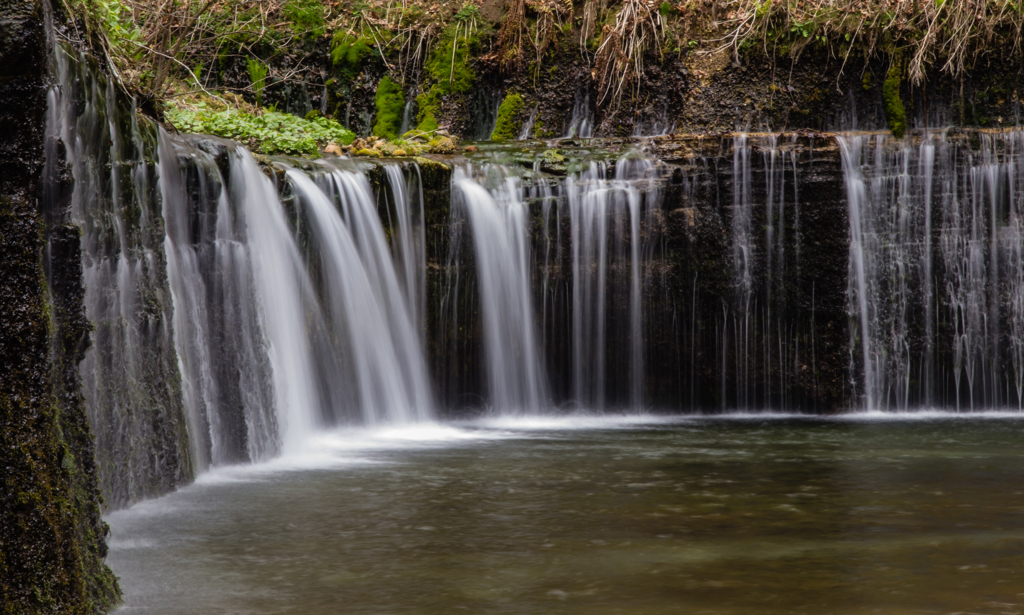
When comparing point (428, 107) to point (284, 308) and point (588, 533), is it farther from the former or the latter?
point (588, 533)

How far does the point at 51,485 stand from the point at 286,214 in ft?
19.9

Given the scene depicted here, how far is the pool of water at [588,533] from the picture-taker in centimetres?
394

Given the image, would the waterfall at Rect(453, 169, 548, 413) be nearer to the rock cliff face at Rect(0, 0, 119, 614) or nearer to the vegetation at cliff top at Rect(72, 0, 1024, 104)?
the vegetation at cliff top at Rect(72, 0, 1024, 104)

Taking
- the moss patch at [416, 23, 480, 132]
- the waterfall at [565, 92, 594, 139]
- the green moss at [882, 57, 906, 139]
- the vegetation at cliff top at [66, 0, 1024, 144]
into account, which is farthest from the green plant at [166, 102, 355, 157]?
the green moss at [882, 57, 906, 139]

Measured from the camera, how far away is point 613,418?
1115 cm

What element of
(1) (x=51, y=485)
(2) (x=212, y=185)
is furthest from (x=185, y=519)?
(2) (x=212, y=185)

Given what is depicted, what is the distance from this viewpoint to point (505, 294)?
36.3 feet

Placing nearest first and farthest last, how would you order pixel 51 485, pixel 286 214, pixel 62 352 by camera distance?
pixel 51 485, pixel 62 352, pixel 286 214

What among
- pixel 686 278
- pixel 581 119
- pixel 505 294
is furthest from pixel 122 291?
pixel 581 119

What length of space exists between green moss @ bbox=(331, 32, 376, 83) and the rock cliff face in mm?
11414

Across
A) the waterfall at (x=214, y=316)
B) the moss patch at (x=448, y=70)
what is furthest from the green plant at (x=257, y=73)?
the waterfall at (x=214, y=316)

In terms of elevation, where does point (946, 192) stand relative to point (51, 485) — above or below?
above

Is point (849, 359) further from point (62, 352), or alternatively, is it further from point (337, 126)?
point (62, 352)

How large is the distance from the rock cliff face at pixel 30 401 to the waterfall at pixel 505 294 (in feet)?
24.5
